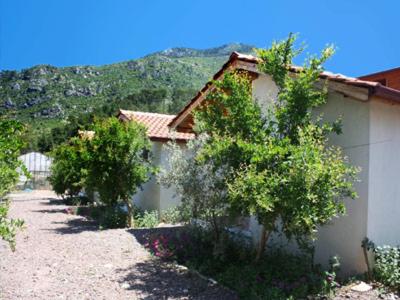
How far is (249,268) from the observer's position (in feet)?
24.2

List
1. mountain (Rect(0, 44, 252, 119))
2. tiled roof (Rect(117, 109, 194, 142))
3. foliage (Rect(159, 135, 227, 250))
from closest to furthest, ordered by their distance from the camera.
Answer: foliage (Rect(159, 135, 227, 250)), tiled roof (Rect(117, 109, 194, 142)), mountain (Rect(0, 44, 252, 119))

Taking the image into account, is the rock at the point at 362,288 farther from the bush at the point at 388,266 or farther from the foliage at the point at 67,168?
the foliage at the point at 67,168

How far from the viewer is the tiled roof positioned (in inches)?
602

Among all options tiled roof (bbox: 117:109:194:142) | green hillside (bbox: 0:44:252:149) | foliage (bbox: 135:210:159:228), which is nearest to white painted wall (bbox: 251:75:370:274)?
tiled roof (bbox: 117:109:194:142)

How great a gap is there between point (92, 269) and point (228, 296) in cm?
292

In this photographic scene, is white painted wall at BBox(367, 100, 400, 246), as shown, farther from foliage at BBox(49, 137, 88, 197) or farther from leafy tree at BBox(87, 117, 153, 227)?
foliage at BBox(49, 137, 88, 197)

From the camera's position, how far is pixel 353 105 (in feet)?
25.7

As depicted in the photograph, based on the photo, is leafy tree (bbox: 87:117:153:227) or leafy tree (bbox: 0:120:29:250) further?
leafy tree (bbox: 87:117:153:227)

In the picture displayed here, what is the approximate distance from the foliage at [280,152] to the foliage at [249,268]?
1.61 ft

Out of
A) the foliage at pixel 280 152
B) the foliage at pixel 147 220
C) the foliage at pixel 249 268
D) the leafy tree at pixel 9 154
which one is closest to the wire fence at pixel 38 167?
the foliage at pixel 147 220

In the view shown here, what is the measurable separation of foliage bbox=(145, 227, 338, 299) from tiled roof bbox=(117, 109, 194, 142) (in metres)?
5.21

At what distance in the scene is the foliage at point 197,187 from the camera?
8117 millimetres

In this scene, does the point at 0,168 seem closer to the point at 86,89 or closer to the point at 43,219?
the point at 43,219

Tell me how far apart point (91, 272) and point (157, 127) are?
9076 mm
